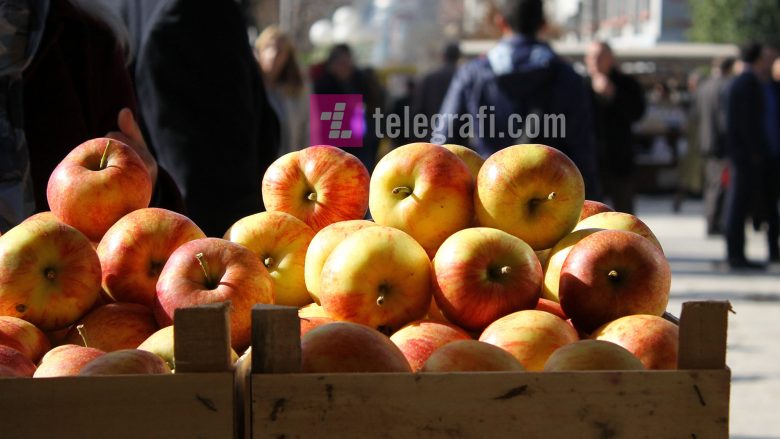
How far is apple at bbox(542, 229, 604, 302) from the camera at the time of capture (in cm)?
211

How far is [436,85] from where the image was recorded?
1035cm

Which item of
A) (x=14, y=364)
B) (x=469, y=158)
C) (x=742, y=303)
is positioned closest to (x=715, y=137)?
(x=742, y=303)

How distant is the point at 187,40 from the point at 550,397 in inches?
96.5

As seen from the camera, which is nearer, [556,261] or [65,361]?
[65,361]

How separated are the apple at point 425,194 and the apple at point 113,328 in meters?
0.52

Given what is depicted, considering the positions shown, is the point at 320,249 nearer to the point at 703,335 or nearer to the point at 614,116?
the point at 703,335

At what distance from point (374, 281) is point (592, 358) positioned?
457 mm

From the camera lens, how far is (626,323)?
1856mm

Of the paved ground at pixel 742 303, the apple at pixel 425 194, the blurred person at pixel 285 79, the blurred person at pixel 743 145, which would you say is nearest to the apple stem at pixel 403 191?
the apple at pixel 425 194

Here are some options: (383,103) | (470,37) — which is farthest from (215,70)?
(470,37)

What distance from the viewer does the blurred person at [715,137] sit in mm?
10391

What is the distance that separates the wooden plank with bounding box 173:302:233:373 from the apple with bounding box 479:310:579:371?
1.62 ft

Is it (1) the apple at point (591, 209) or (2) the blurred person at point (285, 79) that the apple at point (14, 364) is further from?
(2) the blurred person at point (285, 79)

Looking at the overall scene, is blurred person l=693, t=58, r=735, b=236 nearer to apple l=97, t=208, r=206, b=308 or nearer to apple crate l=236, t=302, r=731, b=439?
apple l=97, t=208, r=206, b=308
